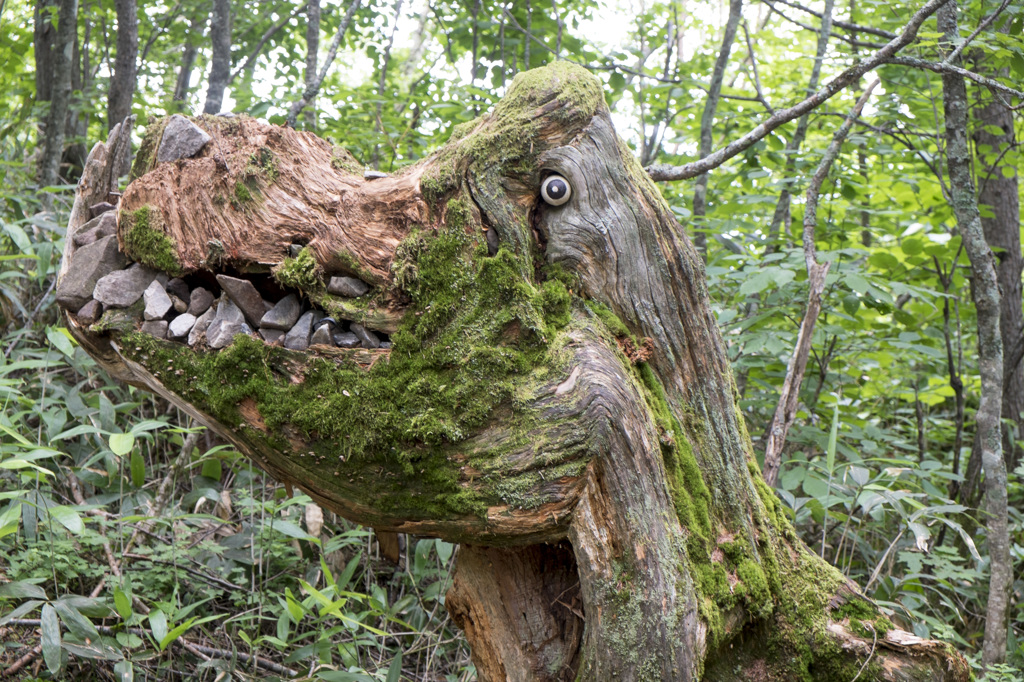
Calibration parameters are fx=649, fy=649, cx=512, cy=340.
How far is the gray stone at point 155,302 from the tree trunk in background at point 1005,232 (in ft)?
18.0

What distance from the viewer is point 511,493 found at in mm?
1921

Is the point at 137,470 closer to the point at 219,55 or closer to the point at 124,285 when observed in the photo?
the point at 124,285

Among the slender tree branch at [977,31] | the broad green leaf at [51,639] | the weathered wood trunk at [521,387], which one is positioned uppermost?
the slender tree branch at [977,31]

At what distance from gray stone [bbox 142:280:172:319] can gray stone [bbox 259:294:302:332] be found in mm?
324

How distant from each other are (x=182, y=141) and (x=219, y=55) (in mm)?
3681

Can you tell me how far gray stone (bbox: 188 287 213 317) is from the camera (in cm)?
226

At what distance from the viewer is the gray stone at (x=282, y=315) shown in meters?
2.21

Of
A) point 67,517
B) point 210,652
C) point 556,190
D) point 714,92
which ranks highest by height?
point 714,92

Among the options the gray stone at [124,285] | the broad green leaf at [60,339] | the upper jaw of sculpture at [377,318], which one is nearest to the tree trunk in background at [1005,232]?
the upper jaw of sculpture at [377,318]

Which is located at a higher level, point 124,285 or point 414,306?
point 414,306

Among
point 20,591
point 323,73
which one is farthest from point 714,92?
point 20,591

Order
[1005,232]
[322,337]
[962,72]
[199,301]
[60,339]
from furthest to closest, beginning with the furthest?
1. [1005,232]
2. [60,339]
3. [962,72]
4. [199,301]
5. [322,337]

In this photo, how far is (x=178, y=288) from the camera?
2.29 meters

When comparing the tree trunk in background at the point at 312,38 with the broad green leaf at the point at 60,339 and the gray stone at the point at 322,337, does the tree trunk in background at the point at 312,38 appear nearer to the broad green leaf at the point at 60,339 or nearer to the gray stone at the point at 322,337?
the broad green leaf at the point at 60,339
